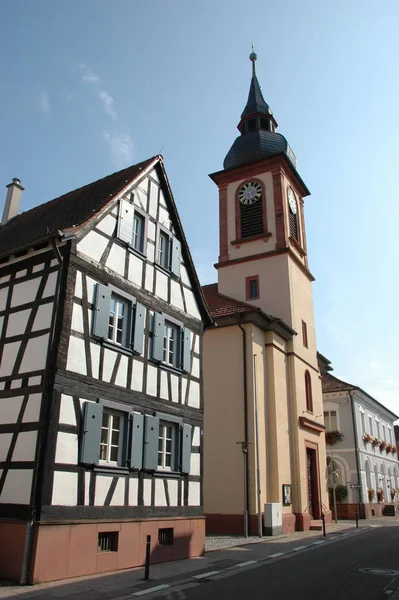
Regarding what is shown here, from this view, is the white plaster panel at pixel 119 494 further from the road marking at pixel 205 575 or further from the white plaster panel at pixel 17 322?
the white plaster panel at pixel 17 322

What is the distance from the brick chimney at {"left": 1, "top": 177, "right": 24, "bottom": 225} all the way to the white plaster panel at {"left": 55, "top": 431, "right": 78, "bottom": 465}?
9.50 m

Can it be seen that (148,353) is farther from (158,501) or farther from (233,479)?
(233,479)

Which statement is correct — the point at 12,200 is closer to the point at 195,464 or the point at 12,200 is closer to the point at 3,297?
the point at 3,297

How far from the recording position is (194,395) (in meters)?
15.8

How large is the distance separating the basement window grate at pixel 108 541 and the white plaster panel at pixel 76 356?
3.53m

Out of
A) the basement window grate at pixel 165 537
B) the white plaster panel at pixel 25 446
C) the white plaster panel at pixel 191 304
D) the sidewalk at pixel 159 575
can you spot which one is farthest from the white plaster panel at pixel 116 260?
the sidewalk at pixel 159 575

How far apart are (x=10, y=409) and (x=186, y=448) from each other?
5214mm

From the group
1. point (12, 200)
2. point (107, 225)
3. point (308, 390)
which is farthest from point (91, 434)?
point (308, 390)

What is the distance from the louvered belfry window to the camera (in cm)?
2967

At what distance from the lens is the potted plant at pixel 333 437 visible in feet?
119

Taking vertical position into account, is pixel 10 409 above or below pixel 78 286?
below

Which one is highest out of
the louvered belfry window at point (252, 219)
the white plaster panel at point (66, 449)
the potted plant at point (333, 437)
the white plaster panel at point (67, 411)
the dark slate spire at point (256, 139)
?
the dark slate spire at point (256, 139)

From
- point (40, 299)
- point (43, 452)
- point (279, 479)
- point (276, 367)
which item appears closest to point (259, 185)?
point (276, 367)

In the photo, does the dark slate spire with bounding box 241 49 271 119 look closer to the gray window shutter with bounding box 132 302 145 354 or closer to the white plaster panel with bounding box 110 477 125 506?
the gray window shutter with bounding box 132 302 145 354
